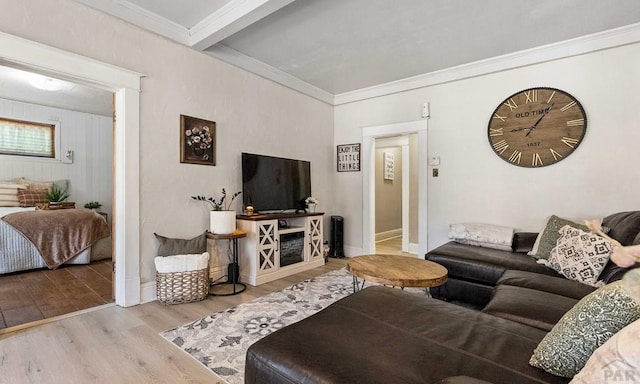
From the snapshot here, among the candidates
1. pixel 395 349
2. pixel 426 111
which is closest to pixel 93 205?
pixel 426 111

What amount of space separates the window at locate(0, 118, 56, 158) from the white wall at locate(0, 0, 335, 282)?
13.6 ft

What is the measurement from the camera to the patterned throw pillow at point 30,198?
4.45 metres

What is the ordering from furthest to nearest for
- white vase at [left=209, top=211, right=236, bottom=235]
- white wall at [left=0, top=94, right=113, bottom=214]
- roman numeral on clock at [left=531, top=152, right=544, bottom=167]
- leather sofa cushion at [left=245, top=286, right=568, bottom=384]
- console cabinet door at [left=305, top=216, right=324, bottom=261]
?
white wall at [left=0, top=94, right=113, bottom=214] < console cabinet door at [left=305, top=216, right=324, bottom=261] < roman numeral on clock at [left=531, top=152, right=544, bottom=167] < white vase at [left=209, top=211, right=236, bottom=235] < leather sofa cushion at [left=245, top=286, right=568, bottom=384]

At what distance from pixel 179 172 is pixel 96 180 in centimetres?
413

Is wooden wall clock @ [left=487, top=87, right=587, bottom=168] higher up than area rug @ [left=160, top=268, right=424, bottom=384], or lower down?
higher up

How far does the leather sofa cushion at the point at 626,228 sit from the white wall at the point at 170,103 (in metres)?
3.38

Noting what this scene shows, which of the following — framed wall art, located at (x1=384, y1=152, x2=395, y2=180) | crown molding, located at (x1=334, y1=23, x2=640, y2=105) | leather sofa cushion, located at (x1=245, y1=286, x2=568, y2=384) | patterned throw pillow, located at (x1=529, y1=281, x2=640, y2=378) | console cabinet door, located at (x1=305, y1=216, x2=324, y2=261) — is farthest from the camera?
framed wall art, located at (x1=384, y1=152, x2=395, y2=180)

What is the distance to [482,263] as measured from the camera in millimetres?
2514

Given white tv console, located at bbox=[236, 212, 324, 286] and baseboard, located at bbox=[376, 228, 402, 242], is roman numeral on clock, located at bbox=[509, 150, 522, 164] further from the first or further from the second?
baseboard, located at bbox=[376, 228, 402, 242]

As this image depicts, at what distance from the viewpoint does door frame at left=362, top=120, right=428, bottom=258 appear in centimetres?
398

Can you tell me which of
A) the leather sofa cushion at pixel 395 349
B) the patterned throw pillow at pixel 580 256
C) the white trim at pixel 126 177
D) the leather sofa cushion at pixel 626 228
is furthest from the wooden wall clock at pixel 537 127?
the white trim at pixel 126 177

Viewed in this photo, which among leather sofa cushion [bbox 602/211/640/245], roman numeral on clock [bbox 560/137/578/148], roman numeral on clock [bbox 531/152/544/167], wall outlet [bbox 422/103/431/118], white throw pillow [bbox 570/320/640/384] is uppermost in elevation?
wall outlet [bbox 422/103/431/118]

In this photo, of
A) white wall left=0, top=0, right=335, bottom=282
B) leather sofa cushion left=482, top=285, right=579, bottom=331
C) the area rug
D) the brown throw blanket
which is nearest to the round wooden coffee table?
leather sofa cushion left=482, top=285, right=579, bottom=331

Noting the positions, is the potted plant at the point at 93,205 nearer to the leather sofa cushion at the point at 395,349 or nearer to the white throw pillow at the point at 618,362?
the leather sofa cushion at the point at 395,349
